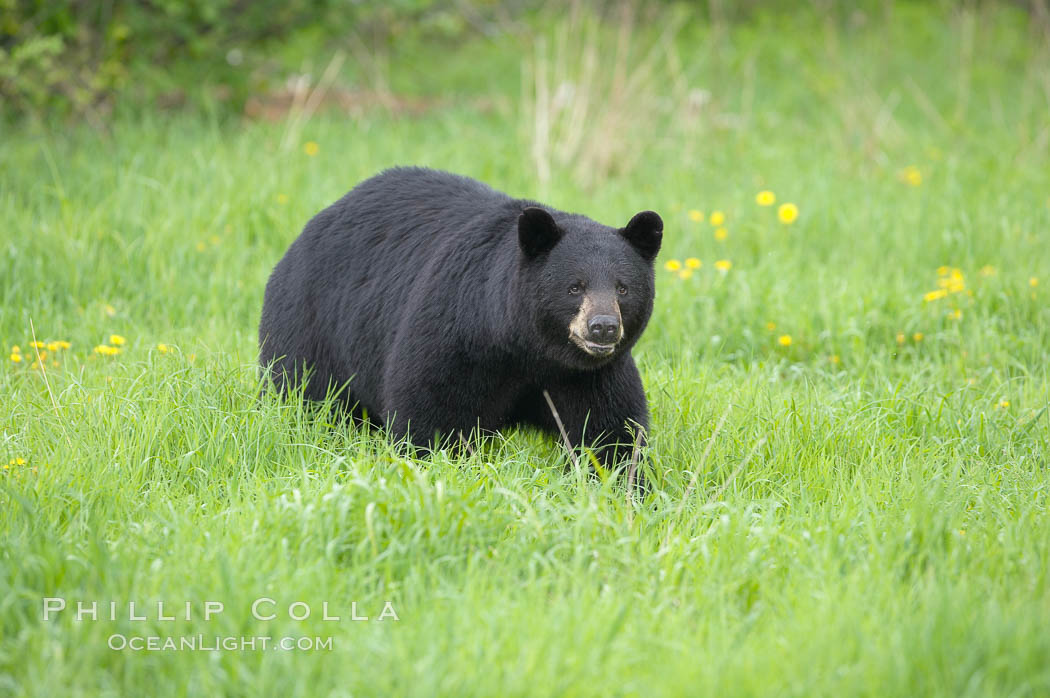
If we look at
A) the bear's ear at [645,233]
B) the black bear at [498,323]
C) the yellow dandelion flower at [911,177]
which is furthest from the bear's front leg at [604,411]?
the yellow dandelion flower at [911,177]

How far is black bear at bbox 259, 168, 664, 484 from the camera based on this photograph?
12.4 ft

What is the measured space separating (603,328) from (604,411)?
447 millimetres

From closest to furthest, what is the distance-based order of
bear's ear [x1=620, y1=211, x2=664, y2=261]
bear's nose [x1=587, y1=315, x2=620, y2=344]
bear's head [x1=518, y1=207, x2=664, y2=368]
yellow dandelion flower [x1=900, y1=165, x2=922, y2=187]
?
bear's nose [x1=587, y1=315, x2=620, y2=344], bear's head [x1=518, y1=207, x2=664, y2=368], bear's ear [x1=620, y1=211, x2=664, y2=261], yellow dandelion flower [x1=900, y1=165, x2=922, y2=187]

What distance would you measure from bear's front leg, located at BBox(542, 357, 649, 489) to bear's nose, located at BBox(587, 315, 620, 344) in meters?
0.31

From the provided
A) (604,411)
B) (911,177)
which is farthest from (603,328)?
(911,177)

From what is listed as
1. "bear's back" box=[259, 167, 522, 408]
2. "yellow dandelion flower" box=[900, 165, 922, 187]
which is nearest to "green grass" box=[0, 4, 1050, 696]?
"yellow dandelion flower" box=[900, 165, 922, 187]

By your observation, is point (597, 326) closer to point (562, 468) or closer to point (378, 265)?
point (562, 468)

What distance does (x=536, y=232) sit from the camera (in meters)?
3.78

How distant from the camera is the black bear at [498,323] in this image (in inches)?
149

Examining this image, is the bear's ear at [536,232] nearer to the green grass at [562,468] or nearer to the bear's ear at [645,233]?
the bear's ear at [645,233]

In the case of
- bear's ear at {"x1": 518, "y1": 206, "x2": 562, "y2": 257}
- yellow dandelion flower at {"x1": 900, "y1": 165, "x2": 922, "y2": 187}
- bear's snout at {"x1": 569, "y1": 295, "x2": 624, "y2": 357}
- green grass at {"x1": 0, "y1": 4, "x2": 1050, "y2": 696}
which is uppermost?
yellow dandelion flower at {"x1": 900, "y1": 165, "x2": 922, "y2": 187}

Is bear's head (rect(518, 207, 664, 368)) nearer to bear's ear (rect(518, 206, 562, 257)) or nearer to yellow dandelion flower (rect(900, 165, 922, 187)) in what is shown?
bear's ear (rect(518, 206, 562, 257))

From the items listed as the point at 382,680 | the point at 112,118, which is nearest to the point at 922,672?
the point at 382,680

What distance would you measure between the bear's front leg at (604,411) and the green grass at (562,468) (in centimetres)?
12
